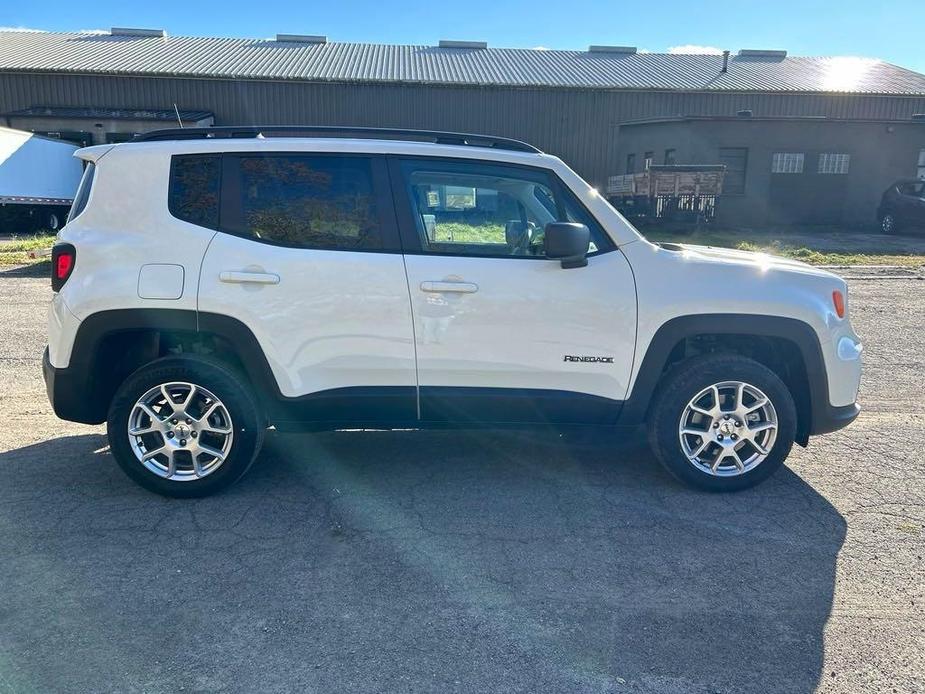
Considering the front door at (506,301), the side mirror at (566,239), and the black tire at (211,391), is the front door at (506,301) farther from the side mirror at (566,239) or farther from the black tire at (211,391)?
the black tire at (211,391)

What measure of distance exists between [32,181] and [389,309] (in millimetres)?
22189

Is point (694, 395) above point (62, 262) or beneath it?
beneath

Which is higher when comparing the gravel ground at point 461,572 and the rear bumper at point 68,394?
the rear bumper at point 68,394

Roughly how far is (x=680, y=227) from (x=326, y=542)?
20798 millimetres

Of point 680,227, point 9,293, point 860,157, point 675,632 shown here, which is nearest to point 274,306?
point 675,632

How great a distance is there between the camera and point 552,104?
98.3 feet

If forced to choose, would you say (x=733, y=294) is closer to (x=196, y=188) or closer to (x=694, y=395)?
(x=694, y=395)

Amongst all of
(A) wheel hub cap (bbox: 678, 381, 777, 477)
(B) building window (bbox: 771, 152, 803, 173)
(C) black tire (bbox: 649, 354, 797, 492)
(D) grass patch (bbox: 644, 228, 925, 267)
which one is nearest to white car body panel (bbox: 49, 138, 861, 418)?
(C) black tire (bbox: 649, 354, 797, 492)

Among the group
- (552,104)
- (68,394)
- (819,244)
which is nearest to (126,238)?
(68,394)

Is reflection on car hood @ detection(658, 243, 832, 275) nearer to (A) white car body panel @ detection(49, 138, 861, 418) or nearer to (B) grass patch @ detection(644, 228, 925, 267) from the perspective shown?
(A) white car body panel @ detection(49, 138, 861, 418)

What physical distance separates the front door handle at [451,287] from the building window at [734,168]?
2538 cm

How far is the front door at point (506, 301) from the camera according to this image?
3699mm

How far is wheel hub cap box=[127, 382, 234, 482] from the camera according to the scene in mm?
3746

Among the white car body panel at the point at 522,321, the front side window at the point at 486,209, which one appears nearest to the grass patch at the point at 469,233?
the front side window at the point at 486,209
